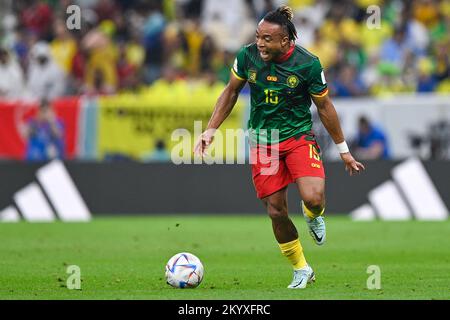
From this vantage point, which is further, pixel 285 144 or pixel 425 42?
pixel 425 42

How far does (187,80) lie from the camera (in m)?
24.7

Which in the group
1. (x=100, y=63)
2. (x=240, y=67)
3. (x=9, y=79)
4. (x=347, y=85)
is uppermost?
(x=100, y=63)

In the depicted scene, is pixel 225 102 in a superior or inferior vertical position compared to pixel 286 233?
superior

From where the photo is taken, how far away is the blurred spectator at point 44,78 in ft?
80.3

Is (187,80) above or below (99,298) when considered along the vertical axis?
above

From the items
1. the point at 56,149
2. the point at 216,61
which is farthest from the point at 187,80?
the point at 56,149

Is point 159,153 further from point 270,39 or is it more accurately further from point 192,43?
point 270,39

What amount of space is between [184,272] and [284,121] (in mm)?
1792

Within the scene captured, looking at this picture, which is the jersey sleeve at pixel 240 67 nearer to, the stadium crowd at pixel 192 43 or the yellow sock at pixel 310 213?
the yellow sock at pixel 310 213

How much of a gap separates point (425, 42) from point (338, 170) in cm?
673

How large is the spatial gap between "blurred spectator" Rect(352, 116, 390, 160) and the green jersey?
11163mm

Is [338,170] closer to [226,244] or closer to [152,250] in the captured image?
[226,244]

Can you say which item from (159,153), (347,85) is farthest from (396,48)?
(159,153)

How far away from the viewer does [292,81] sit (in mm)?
10992
